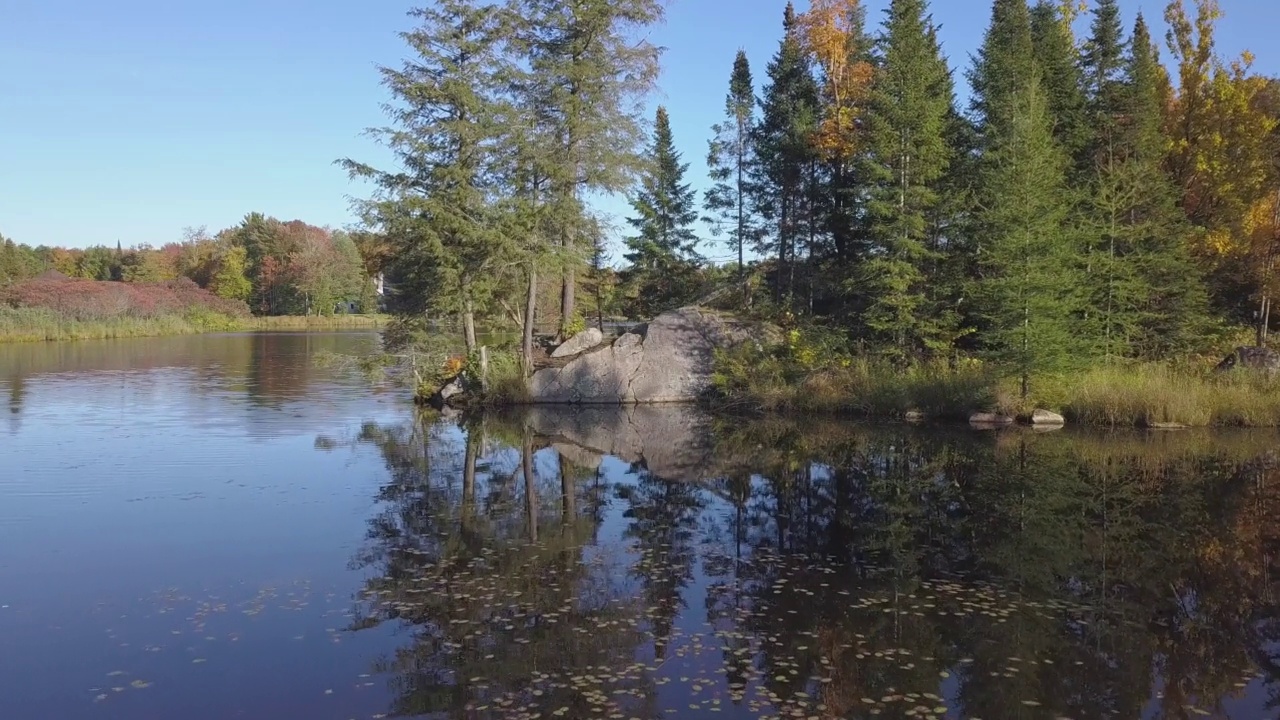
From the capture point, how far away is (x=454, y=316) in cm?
2847

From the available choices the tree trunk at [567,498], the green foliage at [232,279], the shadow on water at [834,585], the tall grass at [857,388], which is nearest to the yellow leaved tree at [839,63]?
the tall grass at [857,388]

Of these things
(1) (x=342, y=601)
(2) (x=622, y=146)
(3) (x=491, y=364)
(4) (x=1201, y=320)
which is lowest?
(1) (x=342, y=601)

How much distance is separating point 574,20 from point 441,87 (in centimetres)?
475

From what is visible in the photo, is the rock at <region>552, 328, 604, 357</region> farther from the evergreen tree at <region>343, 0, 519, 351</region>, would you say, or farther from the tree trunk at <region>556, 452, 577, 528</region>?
the tree trunk at <region>556, 452, 577, 528</region>

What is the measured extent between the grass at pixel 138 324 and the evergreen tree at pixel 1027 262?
2305 inches

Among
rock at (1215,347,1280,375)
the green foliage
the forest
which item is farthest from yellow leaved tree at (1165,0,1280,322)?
the green foliage

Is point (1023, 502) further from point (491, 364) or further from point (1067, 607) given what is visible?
point (491, 364)

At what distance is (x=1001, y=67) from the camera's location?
91.3 ft

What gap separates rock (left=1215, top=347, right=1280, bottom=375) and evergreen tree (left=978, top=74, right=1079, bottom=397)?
195 inches

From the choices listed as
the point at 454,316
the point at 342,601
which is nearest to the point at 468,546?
the point at 342,601

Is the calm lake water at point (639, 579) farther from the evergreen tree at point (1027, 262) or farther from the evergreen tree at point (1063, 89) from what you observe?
the evergreen tree at point (1063, 89)

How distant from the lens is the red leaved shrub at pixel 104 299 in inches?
2479

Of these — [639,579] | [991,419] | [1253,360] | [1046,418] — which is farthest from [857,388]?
[639,579]

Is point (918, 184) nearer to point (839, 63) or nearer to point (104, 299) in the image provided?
point (839, 63)
